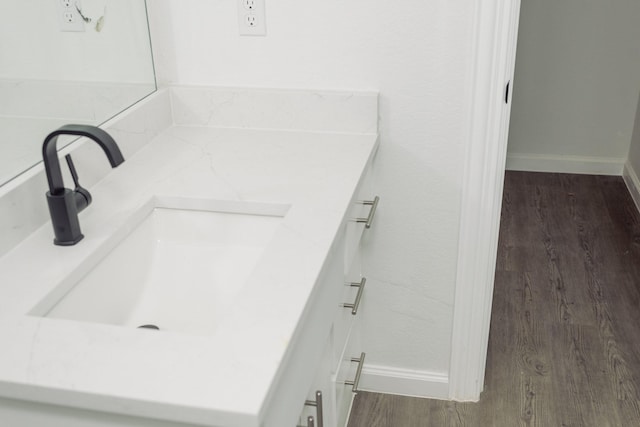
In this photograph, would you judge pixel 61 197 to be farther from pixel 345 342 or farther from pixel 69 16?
pixel 345 342

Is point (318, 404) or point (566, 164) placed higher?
point (318, 404)

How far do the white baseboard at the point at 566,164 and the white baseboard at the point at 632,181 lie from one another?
0.06 metres

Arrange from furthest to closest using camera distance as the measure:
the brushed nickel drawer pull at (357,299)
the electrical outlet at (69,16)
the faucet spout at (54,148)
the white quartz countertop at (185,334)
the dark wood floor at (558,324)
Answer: the dark wood floor at (558,324)
the brushed nickel drawer pull at (357,299)
the electrical outlet at (69,16)
the faucet spout at (54,148)
the white quartz countertop at (185,334)

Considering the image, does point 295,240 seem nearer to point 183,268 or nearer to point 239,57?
point 183,268

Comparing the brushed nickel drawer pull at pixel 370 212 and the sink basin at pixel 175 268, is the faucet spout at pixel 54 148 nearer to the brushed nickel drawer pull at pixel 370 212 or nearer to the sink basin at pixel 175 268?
the sink basin at pixel 175 268

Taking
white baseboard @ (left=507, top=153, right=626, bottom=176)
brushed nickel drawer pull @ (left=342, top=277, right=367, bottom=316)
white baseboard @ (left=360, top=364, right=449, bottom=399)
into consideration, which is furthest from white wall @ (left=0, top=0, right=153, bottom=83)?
white baseboard @ (left=507, top=153, right=626, bottom=176)

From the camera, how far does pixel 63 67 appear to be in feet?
4.84

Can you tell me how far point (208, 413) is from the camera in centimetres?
84

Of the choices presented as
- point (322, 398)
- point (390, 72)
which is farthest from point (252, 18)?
point (322, 398)

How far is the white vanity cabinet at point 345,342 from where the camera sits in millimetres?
1346

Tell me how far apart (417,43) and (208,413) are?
1.15 m

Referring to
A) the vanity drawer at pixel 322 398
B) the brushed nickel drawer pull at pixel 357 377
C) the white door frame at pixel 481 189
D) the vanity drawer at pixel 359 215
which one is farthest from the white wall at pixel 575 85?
the vanity drawer at pixel 322 398

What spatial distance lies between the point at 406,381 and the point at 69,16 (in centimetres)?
140

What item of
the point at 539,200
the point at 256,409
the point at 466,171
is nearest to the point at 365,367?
the point at 466,171
